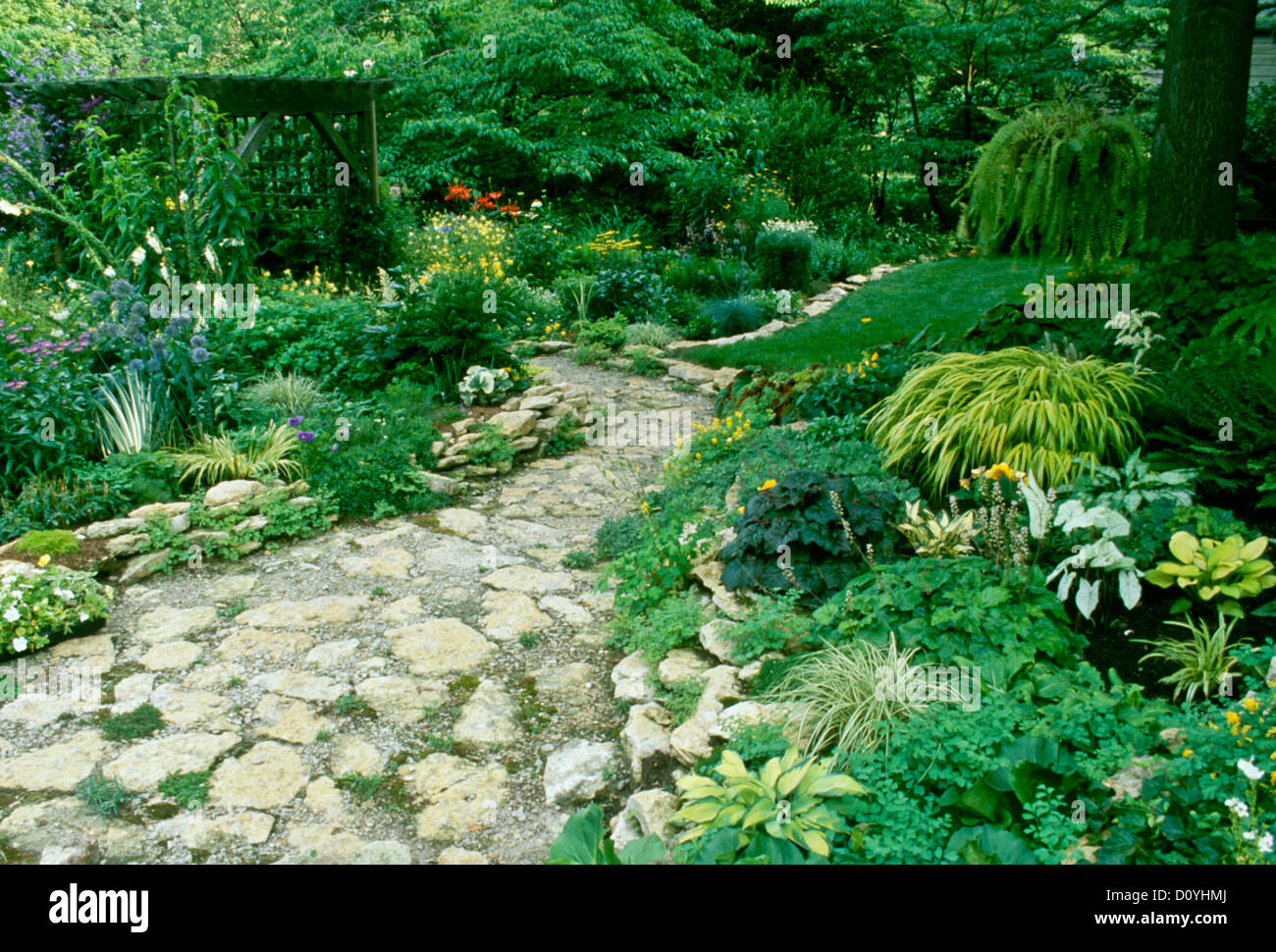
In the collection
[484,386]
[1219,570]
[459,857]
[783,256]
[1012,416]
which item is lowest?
[459,857]

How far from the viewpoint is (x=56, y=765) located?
3131 mm

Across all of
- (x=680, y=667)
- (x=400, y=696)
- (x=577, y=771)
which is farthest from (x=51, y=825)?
(x=680, y=667)

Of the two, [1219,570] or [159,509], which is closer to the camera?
[1219,570]

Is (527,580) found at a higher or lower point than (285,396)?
lower

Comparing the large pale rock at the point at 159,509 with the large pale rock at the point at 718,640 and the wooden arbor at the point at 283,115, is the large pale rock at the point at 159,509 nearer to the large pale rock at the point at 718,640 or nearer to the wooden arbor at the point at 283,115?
the large pale rock at the point at 718,640

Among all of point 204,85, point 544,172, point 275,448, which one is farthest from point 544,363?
point 544,172

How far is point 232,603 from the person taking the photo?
4.31 m

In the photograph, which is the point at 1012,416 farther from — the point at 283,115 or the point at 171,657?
the point at 283,115

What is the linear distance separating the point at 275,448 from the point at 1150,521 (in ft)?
14.7

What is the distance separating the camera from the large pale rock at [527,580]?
4.51 metres

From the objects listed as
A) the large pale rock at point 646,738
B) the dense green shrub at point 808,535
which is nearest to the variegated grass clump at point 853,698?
the large pale rock at point 646,738

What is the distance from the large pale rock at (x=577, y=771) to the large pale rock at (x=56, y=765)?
1.53m

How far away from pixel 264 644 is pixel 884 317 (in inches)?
263

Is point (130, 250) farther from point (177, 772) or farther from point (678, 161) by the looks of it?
point (678, 161)
